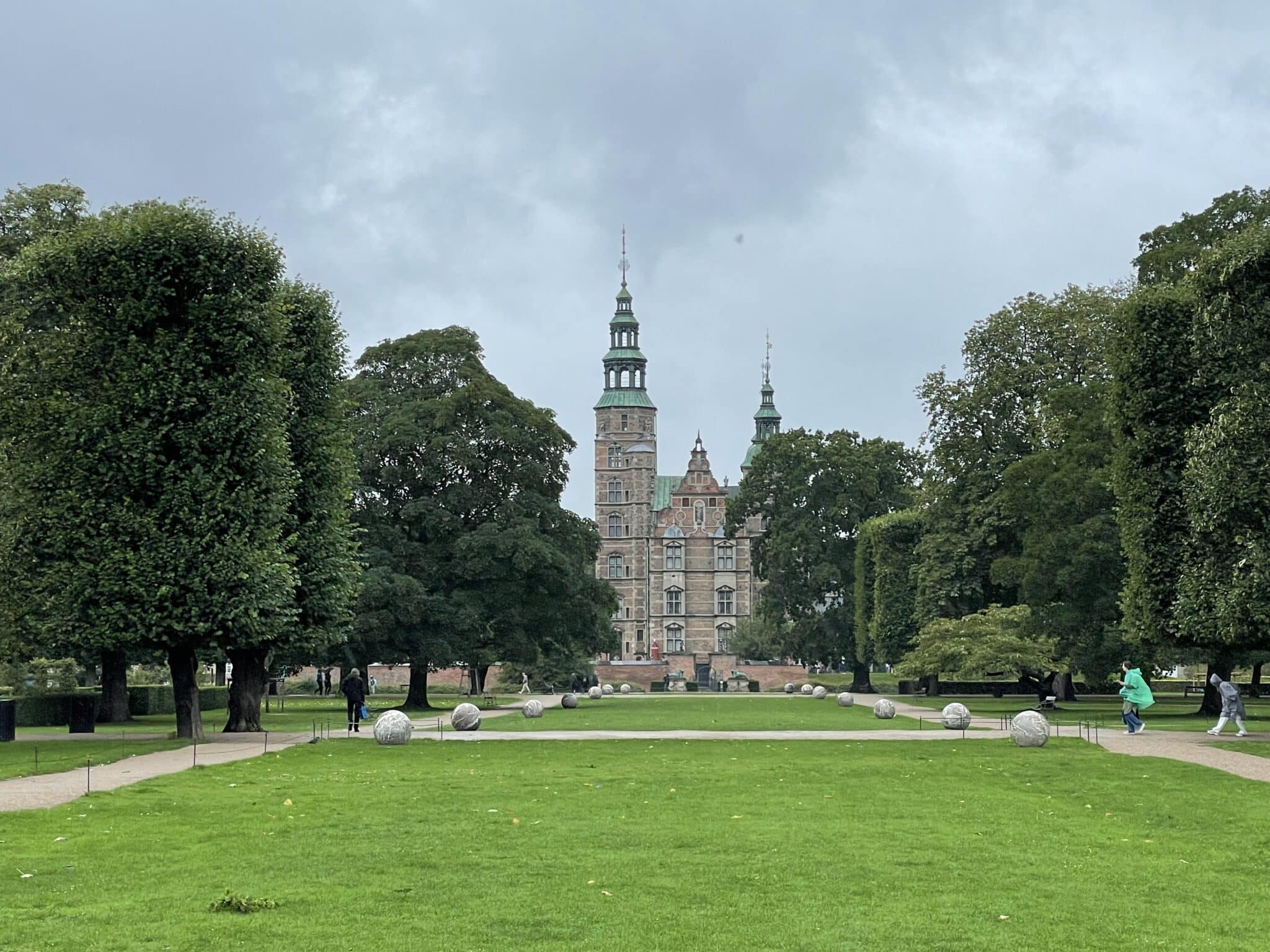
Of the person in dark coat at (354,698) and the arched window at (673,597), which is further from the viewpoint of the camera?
the arched window at (673,597)

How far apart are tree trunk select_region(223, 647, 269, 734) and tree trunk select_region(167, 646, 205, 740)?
8.79 ft

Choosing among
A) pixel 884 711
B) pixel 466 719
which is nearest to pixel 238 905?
pixel 466 719

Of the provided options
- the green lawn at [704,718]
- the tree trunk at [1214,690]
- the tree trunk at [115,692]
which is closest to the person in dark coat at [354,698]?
the green lawn at [704,718]

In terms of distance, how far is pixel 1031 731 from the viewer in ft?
94.9

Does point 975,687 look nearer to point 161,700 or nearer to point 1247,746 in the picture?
point 161,700

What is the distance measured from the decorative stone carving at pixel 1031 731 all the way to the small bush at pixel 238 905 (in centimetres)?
2005

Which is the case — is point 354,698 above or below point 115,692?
above

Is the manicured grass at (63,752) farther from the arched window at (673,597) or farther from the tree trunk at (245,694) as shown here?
the arched window at (673,597)

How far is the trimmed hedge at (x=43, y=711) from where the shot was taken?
4144 cm

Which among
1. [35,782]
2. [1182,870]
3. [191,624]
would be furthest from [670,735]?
[1182,870]

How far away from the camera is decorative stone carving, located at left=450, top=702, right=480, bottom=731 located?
35438 millimetres

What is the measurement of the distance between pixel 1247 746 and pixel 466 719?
54.6ft

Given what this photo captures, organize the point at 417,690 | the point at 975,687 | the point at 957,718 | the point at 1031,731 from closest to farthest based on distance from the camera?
the point at 1031,731 → the point at 957,718 → the point at 417,690 → the point at 975,687

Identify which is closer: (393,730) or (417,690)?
(393,730)
